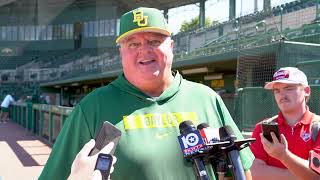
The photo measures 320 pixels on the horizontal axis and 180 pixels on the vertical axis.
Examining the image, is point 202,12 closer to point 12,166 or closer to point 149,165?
point 12,166

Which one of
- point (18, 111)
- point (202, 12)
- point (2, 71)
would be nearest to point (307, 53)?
point (18, 111)

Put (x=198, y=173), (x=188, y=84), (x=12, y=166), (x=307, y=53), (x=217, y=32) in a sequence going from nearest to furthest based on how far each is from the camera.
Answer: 1. (x=198, y=173)
2. (x=188, y=84)
3. (x=307, y=53)
4. (x=12, y=166)
5. (x=217, y=32)

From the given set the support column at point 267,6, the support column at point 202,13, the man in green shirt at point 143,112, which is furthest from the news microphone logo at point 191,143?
the support column at point 202,13

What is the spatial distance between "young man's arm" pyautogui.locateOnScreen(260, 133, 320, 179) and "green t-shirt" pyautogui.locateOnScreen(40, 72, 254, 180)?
43 centimetres

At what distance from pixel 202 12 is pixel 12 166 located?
25.7m

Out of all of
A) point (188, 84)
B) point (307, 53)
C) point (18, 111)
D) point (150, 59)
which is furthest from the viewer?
point (18, 111)

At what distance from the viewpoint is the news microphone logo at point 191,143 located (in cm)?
185

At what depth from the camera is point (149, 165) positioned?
2.14 metres

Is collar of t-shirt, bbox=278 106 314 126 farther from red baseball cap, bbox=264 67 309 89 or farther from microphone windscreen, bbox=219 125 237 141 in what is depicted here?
microphone windscreen, bbox=219 125 237 141

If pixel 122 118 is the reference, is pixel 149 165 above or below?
below

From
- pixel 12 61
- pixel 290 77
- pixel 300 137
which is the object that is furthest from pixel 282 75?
pixel 12 61

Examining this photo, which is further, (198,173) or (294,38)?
(294,38)

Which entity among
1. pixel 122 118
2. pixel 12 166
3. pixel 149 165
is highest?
pixel 122 118

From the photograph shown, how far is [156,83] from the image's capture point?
2.33 meters
